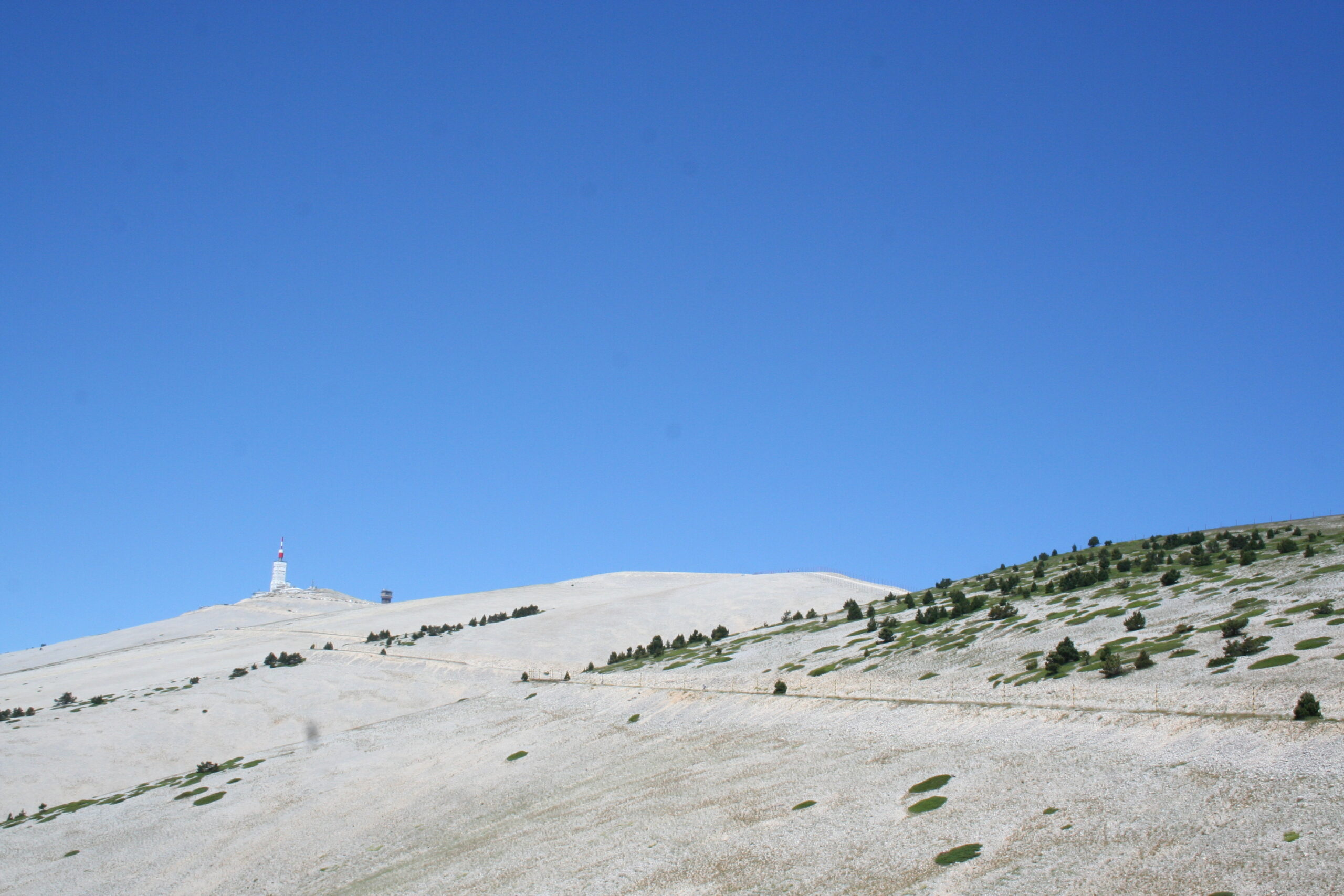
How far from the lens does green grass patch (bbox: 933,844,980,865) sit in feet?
71.3

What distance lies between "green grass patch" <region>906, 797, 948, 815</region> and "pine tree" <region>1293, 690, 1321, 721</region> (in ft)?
29.3

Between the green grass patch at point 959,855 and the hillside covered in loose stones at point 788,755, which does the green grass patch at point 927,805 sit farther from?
the green grass patch at point 959,855

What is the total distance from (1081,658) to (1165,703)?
822 cm

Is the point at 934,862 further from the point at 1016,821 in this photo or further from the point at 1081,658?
the point at 1081,658

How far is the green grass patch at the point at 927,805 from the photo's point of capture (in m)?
25.3

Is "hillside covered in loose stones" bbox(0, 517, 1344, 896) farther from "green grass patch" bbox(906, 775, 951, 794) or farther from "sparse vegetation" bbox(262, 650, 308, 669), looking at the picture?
"sparse vegetation" bbox(262, 650, 308, 669)

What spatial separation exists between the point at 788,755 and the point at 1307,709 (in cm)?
1620

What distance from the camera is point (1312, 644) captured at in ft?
100

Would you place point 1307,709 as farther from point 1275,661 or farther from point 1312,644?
point 1312,644

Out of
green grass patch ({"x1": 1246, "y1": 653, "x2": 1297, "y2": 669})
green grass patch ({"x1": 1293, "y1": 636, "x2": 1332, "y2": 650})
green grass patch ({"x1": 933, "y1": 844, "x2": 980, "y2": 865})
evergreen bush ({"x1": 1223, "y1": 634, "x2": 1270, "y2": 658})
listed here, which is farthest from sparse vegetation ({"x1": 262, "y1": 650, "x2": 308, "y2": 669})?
green grass patch ({"x1": 1293, "y1": 636, "x2": 1332, "y2": 650})

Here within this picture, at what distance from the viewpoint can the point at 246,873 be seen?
35.4 metres

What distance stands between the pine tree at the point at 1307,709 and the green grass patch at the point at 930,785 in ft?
28.9

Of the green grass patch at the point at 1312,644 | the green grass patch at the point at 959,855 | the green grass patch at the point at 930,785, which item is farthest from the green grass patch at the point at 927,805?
the green grass patch at the point at 1312,644

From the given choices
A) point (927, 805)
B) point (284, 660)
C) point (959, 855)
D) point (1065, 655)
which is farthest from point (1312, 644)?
point (284, 660)
